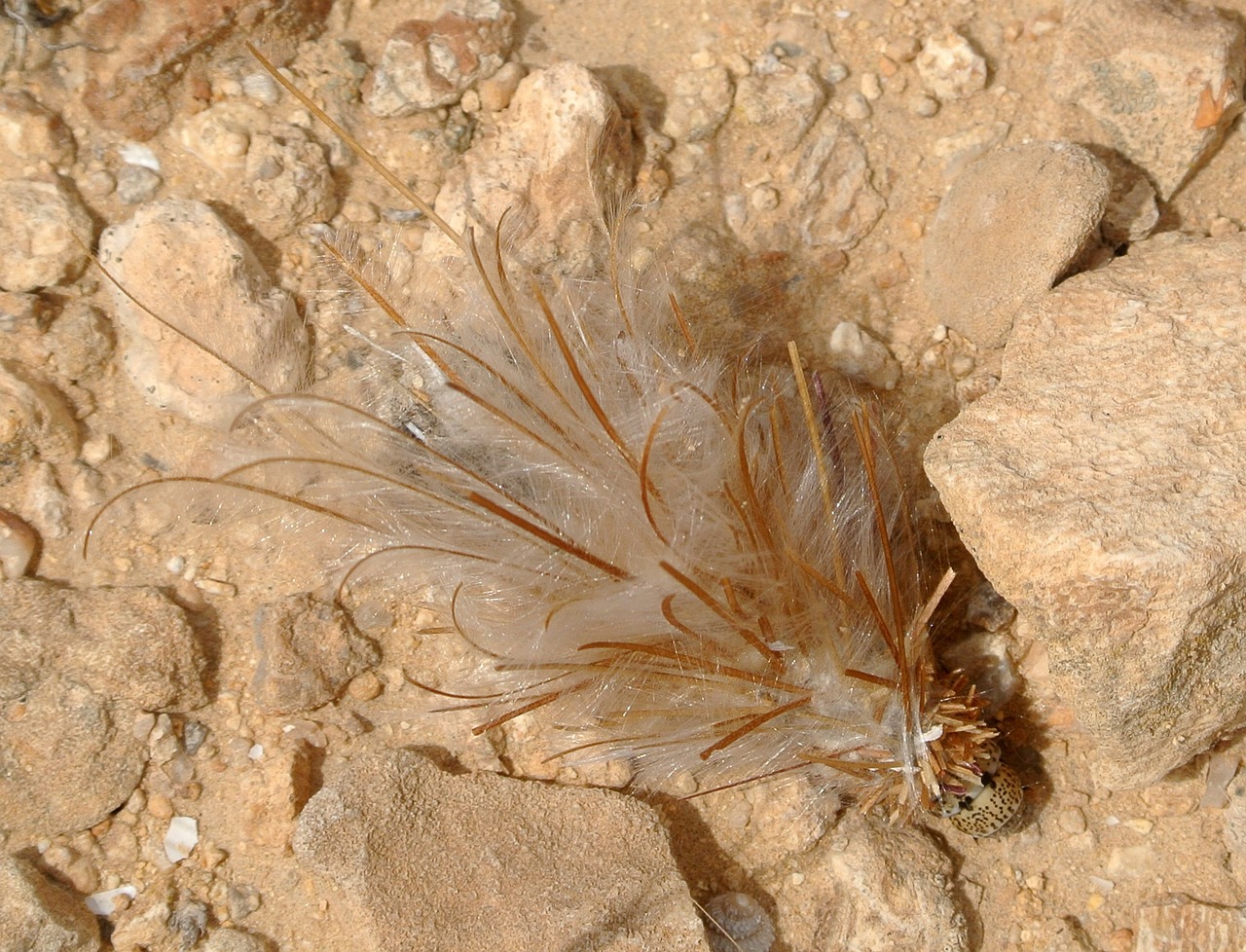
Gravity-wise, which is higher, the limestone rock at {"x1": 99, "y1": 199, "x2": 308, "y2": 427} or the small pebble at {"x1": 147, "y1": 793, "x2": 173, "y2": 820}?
the limestone rock at {"x1": 99, "y1": 199, "x2": 308, "y2": 427}

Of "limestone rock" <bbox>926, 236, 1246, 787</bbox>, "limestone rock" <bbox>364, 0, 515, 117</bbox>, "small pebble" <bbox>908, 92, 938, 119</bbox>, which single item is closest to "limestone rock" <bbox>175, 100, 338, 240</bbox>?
"limestone rock" <bbox>364, 0, 515, 117</bbox>

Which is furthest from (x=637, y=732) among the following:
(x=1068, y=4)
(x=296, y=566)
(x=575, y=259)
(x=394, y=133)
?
(x=1068, y=4)

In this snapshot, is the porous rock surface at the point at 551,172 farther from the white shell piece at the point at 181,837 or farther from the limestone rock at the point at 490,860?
the white shell piece at the point at 181,837

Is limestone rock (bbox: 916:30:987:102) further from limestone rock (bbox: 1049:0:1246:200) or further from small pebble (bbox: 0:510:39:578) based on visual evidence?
small pebble (bbox: 0:510:39:578)

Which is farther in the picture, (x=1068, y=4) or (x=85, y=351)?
(x=1068, y=4)

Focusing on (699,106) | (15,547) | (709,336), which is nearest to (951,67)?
(699,106)

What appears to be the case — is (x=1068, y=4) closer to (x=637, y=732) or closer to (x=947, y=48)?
(x=947, y=48)
